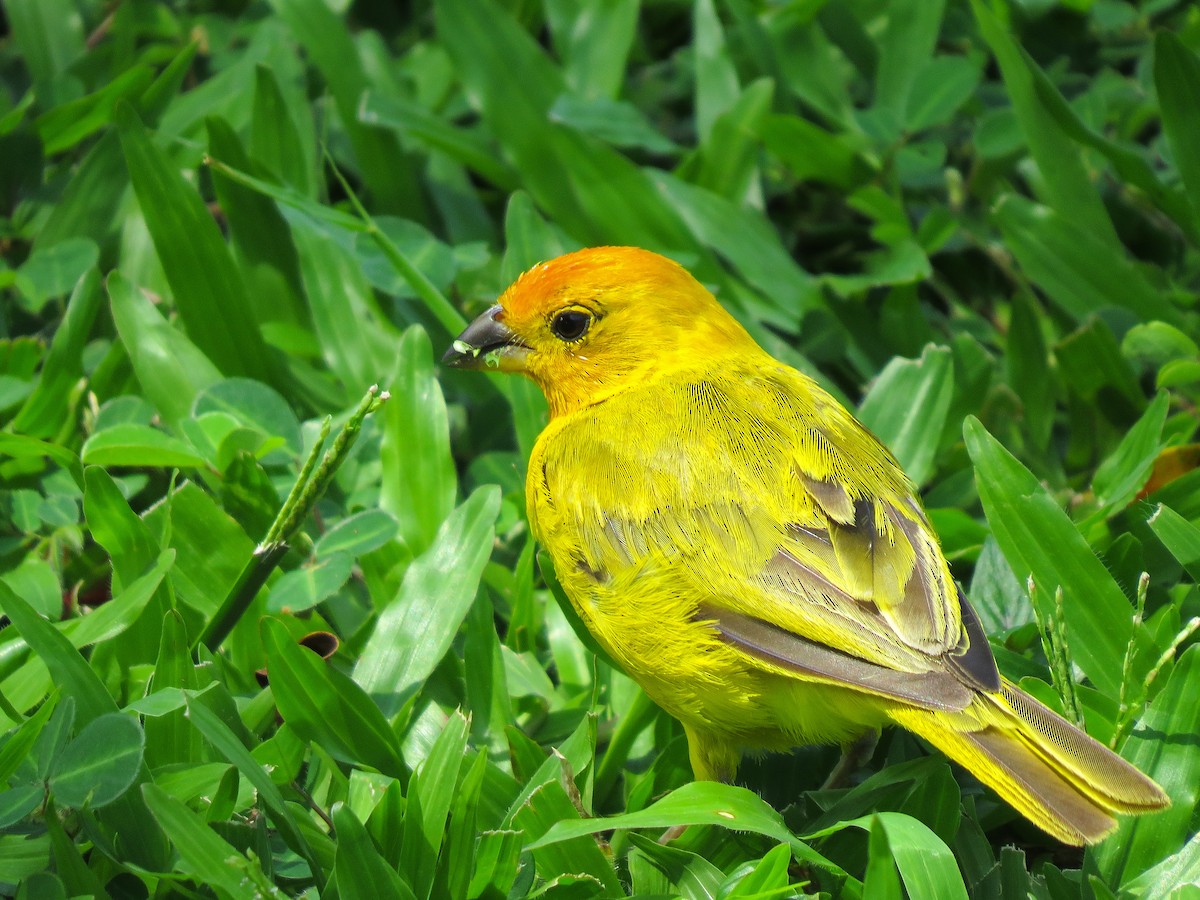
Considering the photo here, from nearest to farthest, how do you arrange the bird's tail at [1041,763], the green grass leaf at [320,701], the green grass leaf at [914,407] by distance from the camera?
the bird's tail at [1041,763] < the green grass leaf at [320,701] < the green grass leaf at [914,407]

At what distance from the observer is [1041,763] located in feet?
7.62

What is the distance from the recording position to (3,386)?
3.51 meters

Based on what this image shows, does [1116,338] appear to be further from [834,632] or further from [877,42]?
[834,632]

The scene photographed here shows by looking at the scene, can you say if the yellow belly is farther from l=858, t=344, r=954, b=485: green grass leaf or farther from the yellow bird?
l=858, t=344, r=954, b=485: green grass leaf

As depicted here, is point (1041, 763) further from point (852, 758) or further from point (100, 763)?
point (100, 763)

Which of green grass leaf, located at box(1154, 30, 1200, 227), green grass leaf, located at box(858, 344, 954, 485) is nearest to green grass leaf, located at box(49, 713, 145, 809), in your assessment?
green grass leaf, located at box(858, 344, 954, 485)

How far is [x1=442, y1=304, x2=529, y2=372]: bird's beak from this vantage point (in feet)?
11.0

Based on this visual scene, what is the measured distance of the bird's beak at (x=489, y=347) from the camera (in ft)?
11.0

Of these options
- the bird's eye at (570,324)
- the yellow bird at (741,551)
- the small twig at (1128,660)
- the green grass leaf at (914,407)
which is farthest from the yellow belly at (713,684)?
the green grass leaf at (914,407)

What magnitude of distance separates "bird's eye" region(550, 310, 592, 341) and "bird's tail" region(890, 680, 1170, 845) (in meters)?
1.33

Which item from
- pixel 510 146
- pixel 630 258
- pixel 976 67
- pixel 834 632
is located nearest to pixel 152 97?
pixel 510 146

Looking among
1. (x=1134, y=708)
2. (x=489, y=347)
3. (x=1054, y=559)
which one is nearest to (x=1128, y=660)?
(x=1134, y=708)

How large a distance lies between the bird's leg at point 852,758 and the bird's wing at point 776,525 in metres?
0.43

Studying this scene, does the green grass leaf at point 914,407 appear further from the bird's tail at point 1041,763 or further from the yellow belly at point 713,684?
the bird's tail at point 1041,763
